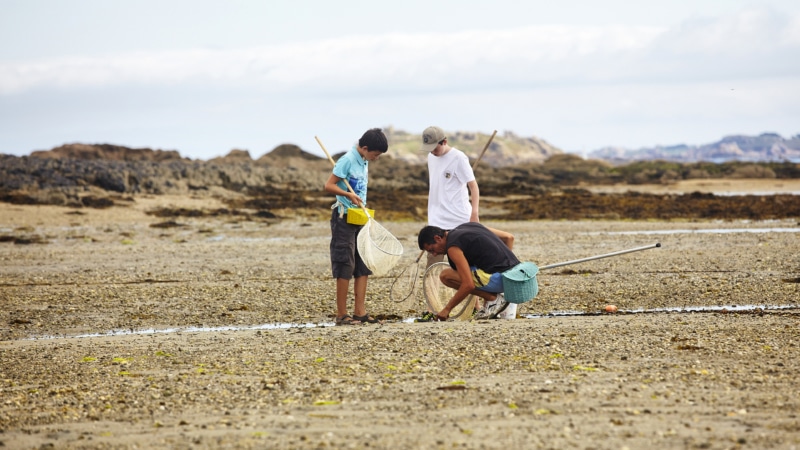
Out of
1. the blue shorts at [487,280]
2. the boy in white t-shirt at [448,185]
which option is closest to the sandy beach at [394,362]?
the blue shorts at [487,280]

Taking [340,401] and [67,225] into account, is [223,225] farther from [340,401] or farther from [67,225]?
[340,401]

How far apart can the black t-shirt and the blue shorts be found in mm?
54

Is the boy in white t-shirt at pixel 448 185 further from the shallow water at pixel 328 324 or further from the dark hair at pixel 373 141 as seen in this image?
the shallow water at pixel 328 324

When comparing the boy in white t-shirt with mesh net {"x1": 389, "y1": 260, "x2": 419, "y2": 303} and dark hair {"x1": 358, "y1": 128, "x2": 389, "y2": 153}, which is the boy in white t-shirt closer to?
dark hair {"x1": 358, "y1": 128, "x2": 389, "y2": 153}

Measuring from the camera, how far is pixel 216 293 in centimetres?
1406

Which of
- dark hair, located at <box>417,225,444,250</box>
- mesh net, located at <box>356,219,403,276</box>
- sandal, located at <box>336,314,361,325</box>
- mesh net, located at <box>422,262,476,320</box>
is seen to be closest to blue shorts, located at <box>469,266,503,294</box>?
mesh net, located at <box>422,262,476,320</box>

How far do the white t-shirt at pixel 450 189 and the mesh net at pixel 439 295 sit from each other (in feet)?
1.72

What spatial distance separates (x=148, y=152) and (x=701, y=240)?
45.0 metres

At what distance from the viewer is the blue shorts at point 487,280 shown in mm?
10180

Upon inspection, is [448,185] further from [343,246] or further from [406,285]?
[406,285]

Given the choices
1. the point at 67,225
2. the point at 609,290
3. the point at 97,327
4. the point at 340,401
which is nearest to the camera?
the point at 340,401

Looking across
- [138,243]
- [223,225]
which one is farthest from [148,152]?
[138,243]

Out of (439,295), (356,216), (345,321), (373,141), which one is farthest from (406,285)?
(373,141)

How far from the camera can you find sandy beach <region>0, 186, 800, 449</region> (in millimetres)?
6230
